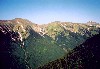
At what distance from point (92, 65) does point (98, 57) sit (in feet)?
46.5

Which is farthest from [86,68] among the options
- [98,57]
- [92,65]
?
[98,57]

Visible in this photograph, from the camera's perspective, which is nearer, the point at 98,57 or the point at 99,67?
the point at 99,67

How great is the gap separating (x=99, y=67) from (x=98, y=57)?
71.1ft

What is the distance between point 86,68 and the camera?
193m

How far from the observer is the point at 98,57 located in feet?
649

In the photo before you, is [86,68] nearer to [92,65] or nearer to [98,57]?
[92,65]

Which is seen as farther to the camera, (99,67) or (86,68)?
(86,68)

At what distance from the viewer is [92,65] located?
190500 millimetres

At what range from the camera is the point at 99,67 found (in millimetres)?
178250

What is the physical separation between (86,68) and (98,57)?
20118 mm

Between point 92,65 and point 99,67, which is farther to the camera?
point 92,65

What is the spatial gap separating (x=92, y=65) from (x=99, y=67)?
42.7 feet

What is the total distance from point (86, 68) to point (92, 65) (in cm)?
777
